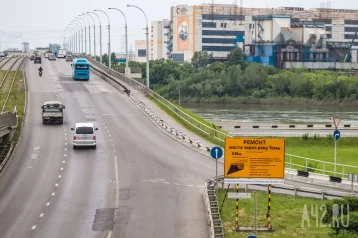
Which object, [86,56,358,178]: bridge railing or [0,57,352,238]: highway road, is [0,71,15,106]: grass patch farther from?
[86,56,358,178]: bridge railing

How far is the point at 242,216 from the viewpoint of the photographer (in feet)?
99.9

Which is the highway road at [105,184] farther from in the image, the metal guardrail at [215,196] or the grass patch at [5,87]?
the grass patch at [5,87]

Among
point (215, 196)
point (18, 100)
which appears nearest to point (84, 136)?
point (215, 196)

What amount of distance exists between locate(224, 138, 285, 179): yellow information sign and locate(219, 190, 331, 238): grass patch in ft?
6.95

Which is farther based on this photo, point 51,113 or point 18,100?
point 18,100

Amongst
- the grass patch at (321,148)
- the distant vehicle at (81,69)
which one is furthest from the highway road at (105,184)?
the distant vehicle at (81,69)

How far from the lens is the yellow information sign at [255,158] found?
2808 centimetres

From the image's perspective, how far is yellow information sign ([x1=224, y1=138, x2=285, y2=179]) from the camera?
28.1 meters

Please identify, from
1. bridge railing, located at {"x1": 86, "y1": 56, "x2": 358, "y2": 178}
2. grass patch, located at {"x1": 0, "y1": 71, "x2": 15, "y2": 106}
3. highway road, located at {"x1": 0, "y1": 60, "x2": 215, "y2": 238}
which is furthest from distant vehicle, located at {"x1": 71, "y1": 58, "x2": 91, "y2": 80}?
highway road, located at {"x1": 0, "y1": 60, "x2": 215, "y2": 238}

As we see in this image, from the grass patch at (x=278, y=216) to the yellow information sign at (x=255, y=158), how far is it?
212 cm

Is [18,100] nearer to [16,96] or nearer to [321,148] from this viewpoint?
[16,96]

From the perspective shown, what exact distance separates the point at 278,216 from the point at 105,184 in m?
9.48

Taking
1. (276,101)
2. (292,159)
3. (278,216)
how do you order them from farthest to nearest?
(276,101) < (292,159) < (278,216)

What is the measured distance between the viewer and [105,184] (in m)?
36.2
